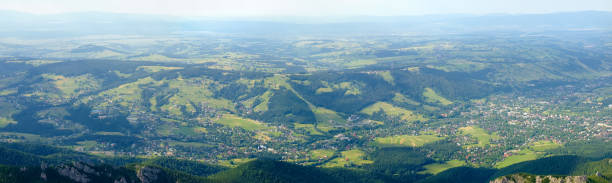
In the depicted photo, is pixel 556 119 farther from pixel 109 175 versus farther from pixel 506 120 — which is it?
pixel 109 175

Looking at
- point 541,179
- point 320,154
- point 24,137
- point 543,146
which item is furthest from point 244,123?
point 541,179

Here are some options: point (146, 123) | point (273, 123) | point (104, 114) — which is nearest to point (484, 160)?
point (273, 123)

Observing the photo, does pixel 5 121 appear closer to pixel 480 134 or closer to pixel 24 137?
pixel 24 137

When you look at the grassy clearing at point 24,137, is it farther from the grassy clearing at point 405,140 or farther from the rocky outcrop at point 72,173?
the grassy clearing at point 405,140

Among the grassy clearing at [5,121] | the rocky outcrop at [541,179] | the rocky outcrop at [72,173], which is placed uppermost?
the rocky outcrop at [72,173]

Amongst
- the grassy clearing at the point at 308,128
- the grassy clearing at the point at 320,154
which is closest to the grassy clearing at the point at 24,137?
the grassy clearing at the point at 308,128

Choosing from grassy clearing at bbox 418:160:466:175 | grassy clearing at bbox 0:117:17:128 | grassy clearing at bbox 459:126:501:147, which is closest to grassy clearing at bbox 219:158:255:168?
grassy clearing at bbox 418:160:466:175

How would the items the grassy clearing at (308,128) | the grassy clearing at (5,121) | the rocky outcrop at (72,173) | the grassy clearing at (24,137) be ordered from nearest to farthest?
the rocky outcrop at (72,173), the grassy clearing at (24,137), the grassy clearing at (5,121), the grassy clearing at (308,128)

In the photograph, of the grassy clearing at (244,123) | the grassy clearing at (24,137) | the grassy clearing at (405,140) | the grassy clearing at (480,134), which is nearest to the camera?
the grassy clearing at (24,137)

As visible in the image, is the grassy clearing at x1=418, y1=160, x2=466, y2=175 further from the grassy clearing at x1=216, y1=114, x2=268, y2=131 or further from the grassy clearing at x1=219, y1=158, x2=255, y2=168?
the grassy clearing at x1=216, y1=114, x2=268, y2=131
